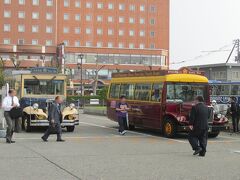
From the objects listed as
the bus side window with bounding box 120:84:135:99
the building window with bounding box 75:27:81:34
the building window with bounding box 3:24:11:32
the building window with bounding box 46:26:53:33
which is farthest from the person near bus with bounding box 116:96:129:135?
the building window with bounding box 75:27:81:34

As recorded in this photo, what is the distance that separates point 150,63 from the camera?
127 meters

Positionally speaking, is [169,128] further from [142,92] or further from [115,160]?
[115,160]

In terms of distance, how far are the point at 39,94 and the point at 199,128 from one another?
1071cm

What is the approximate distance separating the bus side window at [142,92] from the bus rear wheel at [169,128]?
2.02 metres

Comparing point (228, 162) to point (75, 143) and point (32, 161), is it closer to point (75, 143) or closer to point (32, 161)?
point (32, 161)

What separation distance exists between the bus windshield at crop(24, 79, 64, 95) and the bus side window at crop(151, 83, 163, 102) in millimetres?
4693

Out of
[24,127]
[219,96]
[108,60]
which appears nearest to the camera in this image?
[24,127]

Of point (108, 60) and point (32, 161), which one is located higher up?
point (108, 60)

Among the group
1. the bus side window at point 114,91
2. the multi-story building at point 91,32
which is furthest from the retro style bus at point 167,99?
the multi-story building at point 91,32

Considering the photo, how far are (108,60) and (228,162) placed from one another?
113 meters

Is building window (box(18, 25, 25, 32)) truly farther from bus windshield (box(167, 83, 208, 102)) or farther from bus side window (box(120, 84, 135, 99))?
bus windshield (box(167, 83, 208, 102))

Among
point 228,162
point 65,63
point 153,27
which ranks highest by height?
point 153,27

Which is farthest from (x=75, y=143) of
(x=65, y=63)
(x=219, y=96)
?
Answer: (x=65, y=63)

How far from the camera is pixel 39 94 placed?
22.8 m
